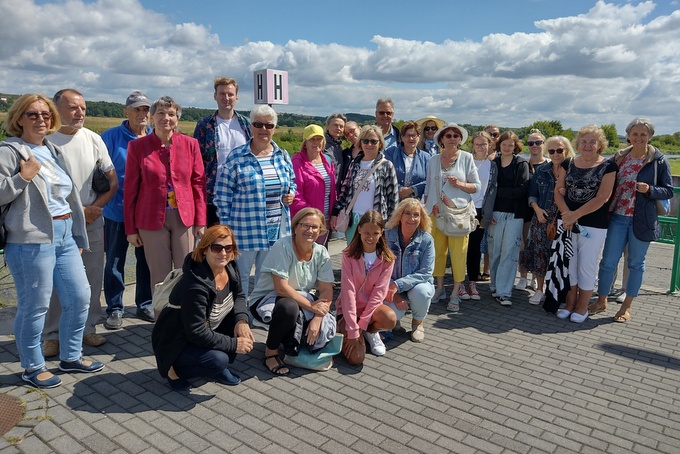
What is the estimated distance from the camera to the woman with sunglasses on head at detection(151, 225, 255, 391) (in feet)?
11.6

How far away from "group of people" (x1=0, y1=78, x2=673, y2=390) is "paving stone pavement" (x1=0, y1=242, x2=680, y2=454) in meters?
0.21

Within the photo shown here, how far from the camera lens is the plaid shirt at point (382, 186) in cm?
552

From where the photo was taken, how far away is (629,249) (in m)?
5.57

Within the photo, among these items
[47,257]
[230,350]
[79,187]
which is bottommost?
[230,350]

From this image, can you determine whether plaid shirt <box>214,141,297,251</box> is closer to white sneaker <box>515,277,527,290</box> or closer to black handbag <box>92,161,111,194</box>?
black handbag <box>92,161,111,194</box>

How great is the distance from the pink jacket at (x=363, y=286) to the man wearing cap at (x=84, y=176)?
2154mm

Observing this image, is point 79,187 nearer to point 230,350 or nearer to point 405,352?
point 230,350

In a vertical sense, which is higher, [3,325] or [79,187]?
[79,187]

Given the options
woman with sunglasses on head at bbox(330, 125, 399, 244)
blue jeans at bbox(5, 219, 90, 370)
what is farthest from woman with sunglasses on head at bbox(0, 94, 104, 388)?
woman with sunglasses on head at bbox(330, 125, 399, 244)

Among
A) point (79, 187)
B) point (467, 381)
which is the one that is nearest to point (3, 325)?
point (79, 187)

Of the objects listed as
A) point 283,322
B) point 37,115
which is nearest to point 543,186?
point 283,322

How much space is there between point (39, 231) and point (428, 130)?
15.3ft

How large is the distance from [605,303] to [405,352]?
2.84 m

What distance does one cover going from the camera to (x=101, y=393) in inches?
144
